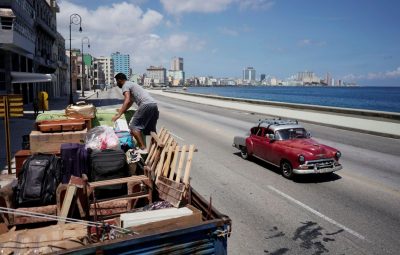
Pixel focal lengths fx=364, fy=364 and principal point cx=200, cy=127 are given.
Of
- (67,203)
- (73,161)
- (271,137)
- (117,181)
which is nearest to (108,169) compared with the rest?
(117,181)

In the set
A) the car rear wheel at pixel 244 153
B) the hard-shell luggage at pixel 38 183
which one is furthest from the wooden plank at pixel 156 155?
the car rear wheel at pixel 244 153

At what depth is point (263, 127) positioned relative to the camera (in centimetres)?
1311

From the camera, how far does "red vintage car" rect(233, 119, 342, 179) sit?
35.2ft

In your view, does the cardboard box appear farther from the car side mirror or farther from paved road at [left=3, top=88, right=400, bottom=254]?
the car side mirror

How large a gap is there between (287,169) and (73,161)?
Answer: 719cm

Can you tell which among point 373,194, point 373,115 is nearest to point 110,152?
point 373,194

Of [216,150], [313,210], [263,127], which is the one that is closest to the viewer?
[313,210]

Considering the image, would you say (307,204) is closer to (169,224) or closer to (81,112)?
(169,224)

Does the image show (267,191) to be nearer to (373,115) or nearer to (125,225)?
(125,225)

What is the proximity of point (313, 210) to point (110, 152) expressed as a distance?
4.94 m

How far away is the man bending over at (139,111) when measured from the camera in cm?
936

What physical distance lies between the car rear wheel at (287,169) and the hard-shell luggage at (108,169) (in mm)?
6248

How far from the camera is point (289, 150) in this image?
1127cm

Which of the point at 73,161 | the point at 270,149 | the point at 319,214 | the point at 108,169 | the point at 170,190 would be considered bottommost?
the point at 319,214
